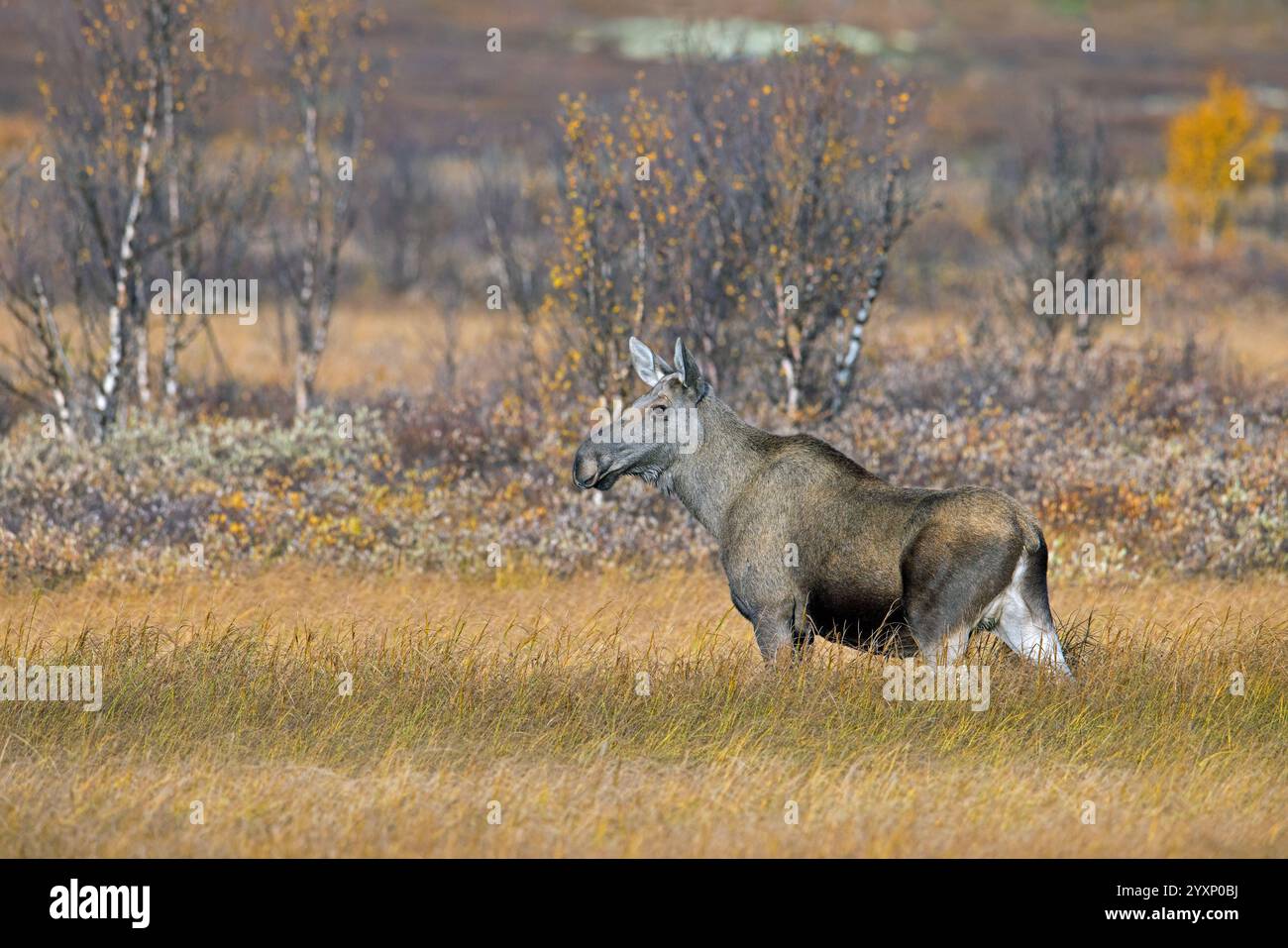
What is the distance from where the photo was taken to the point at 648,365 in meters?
9.41

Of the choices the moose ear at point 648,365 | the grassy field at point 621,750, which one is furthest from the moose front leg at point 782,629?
the moose ear at point 648,365

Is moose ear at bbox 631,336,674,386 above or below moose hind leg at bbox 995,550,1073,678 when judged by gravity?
above

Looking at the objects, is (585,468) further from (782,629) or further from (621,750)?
(621,750)

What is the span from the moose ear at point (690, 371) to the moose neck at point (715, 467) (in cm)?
12

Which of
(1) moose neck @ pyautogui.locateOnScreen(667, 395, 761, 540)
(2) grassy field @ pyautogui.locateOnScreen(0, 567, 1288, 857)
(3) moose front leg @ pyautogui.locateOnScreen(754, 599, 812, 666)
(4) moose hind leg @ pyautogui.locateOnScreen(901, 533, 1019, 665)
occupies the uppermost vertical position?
(1) moose neck @ pyautogui.locateOnScreen(667, 395, 761, 540)

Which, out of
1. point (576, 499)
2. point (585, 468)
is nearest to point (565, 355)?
point (576, 499)

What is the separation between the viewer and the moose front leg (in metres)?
9.00

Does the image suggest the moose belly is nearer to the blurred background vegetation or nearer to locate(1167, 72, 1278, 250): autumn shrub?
the blurred background vegetation

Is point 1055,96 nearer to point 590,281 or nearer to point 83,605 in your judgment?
point 590,281

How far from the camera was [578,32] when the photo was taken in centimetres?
10269

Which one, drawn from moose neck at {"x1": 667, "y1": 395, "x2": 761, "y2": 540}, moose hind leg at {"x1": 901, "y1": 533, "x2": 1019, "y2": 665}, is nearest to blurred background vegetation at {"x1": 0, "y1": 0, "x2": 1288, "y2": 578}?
moose neck at {"x1": 667, "y1": 395, "x2": 761, "y2": 540}

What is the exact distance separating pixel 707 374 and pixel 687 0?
364ft

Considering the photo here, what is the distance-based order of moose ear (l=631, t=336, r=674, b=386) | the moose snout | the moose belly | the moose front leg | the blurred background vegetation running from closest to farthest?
1. the moose belly
2. the moose front leg
3. the moose snout
4. moose ear (l=631, t=336, r=674, b=386)
5. the blurred background vegetation
